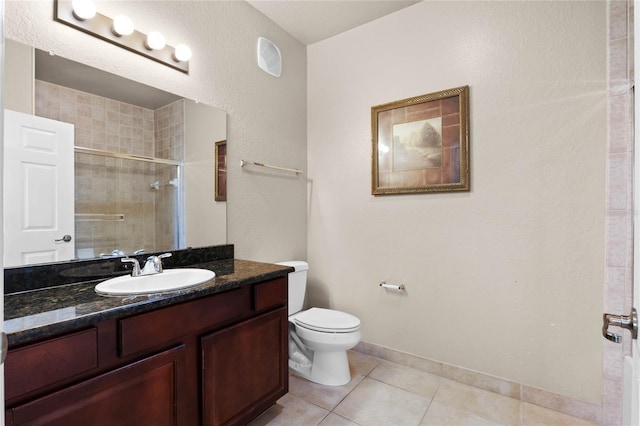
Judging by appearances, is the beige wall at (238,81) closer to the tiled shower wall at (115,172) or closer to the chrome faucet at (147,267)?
the tiled shower wall at (115,172)

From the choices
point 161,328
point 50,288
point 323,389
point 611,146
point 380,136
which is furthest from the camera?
point 380,136

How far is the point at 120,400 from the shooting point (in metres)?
1.06

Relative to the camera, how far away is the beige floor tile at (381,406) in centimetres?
170

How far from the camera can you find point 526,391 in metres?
1.86

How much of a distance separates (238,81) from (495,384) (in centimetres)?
261

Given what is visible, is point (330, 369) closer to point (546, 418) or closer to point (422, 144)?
point (546, 418)

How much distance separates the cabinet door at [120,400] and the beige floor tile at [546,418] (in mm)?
1793

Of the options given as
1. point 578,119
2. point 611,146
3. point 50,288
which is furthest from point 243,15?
point 611,146

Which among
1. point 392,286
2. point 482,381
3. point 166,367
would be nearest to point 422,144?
point 392,286

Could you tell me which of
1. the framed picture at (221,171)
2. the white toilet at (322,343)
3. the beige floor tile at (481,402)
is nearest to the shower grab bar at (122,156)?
the framed picture at (221,171)

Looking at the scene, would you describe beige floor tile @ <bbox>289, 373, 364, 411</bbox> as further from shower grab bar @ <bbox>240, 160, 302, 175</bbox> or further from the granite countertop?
shower grab bar @ <bbox>240, 160, 302, 175</bbox>

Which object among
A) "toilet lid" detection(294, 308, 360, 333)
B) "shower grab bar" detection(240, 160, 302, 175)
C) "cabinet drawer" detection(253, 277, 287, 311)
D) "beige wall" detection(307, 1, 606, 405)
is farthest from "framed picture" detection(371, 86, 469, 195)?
"cabinet drawer" detection(253, 277, 287, 311)

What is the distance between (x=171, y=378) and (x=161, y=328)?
0.70 feet

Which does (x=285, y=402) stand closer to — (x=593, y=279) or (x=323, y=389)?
(x=323, y=389)
